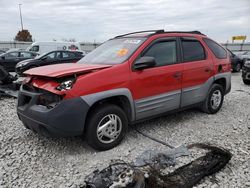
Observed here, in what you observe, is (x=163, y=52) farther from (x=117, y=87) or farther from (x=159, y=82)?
(x=117, y=87)

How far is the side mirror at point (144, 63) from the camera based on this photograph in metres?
3.66

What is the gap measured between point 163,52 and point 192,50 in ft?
2.82

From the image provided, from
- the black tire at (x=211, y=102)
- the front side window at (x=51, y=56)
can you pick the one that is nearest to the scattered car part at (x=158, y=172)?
the black tire at (x=211, y=102)

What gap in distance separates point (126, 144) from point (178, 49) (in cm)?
203

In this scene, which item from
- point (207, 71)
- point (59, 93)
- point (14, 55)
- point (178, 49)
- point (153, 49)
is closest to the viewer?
point (59, 93)

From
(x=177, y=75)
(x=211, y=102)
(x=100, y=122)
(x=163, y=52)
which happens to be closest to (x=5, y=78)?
(x=100, y=122)

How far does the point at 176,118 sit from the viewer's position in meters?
5.06

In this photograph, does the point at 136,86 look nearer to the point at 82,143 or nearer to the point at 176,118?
the point at 82,143

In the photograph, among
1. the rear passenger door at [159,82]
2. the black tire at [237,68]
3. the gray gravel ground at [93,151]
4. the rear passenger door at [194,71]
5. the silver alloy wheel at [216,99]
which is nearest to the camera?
the gray gravel ground at [93,151]

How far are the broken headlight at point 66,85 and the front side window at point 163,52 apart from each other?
1.37m

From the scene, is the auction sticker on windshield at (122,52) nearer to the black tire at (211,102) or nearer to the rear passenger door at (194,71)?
the rear passenger door at (194,71)

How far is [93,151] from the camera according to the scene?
3555 mm

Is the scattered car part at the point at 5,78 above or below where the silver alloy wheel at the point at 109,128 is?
above

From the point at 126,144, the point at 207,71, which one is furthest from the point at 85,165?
the point at 207,71
